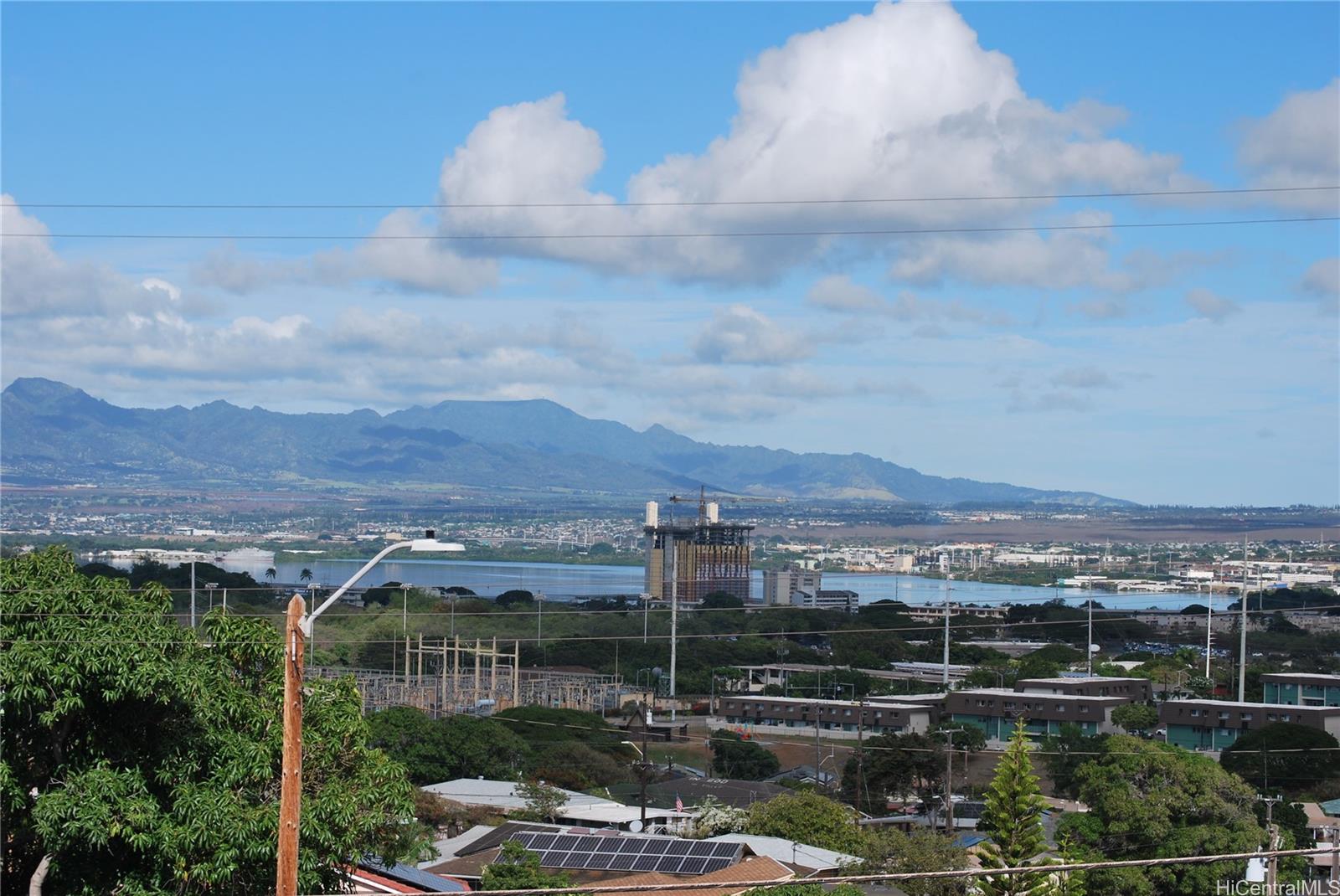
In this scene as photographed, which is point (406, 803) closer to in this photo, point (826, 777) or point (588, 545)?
point (826, 777)

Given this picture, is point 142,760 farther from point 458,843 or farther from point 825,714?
point 825,714

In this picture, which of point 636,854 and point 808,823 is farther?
point 808,823

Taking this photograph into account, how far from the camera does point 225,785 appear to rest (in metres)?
12.8

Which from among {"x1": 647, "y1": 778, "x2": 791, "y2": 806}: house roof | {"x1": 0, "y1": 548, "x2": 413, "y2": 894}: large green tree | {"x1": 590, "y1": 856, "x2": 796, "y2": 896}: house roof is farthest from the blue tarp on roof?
{"x1": 647, "y1": 778, "x2": 791, "y2": 806}: house roof

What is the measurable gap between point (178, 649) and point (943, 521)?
18052 centimetres

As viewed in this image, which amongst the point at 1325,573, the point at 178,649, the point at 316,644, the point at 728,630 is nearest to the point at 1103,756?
the point at 178,649

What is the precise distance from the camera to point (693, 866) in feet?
83.8

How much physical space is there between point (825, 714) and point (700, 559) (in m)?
70.8

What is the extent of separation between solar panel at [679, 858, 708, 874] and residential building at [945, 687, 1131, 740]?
27.1 m

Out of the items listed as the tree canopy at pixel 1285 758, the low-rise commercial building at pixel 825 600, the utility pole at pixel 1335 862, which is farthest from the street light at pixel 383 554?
the low-rise commercial building at pixel 825 600

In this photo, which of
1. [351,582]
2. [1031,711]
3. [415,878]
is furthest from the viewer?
[1031,711]

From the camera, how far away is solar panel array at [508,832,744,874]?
25750 millimetres

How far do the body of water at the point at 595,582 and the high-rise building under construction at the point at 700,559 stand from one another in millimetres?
2957

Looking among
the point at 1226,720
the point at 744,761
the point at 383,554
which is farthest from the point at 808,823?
the point at 1226,720
